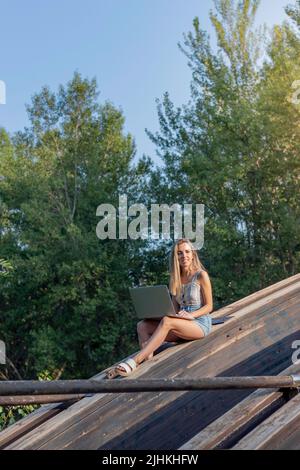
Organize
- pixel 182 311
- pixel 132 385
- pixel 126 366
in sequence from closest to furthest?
1. pixel 132 385
2. pixel 126 366
3. pixel 182 311

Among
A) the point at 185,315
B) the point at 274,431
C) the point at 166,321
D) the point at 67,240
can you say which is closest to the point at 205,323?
the point at 185,315

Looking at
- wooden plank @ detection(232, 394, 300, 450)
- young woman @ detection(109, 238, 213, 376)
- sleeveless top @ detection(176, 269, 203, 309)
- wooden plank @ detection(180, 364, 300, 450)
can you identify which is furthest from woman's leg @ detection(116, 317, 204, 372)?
wooden plank @ detection(232, 394, 300, 450)

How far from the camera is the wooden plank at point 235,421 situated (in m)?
2.35

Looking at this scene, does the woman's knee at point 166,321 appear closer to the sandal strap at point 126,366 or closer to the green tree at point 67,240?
the sandal strap at point 126,366

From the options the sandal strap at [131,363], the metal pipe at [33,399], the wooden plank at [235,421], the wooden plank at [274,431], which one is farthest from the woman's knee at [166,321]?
the wooden plank at [274,431]

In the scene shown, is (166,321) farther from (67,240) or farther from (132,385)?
(67,240)

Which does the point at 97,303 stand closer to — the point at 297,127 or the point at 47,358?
the point at 47,358

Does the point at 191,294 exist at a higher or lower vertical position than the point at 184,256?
lower

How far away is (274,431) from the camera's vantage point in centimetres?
227

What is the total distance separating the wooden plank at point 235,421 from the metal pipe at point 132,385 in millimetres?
84

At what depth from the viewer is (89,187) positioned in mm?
20062

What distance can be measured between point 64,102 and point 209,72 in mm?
5463

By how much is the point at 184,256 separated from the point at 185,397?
119cm
